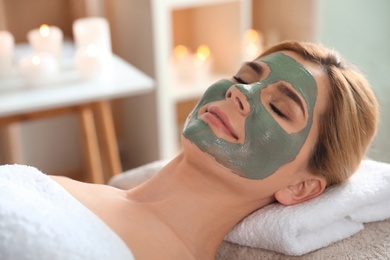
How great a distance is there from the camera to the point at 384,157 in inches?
63.0

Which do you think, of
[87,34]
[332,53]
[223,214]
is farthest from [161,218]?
[87,34]

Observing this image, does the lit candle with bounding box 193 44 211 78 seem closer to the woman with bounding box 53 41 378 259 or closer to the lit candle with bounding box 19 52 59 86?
the lit candle with bounding box 19 52 59 86

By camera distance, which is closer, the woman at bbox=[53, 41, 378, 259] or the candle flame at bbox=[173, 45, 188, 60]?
the woman at bbox=[53, 41, 378, 259]

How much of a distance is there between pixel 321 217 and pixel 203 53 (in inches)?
55.8

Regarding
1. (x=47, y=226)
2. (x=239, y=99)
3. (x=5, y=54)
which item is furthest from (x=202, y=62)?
(x=47, y=226)

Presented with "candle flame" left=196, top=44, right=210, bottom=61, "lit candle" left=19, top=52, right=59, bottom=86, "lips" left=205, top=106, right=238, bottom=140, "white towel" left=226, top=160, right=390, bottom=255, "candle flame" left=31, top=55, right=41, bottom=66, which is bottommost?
"white towel" left=226, top=160, right=390, bottom=255

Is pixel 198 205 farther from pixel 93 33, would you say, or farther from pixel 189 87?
pixel 189 87

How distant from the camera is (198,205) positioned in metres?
1.23

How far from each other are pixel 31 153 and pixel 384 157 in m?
1.59

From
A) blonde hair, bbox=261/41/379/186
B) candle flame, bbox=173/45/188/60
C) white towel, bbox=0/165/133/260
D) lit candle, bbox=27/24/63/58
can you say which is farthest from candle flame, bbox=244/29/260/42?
white towel, bbox=0/165/133/260

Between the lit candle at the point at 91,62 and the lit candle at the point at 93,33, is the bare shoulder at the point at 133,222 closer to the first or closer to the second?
the lit candle at the point at 91,62

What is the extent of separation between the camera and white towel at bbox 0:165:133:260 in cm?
102

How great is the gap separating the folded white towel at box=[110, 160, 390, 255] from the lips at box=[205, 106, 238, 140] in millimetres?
180

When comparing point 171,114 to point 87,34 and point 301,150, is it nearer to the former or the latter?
point 87,34
